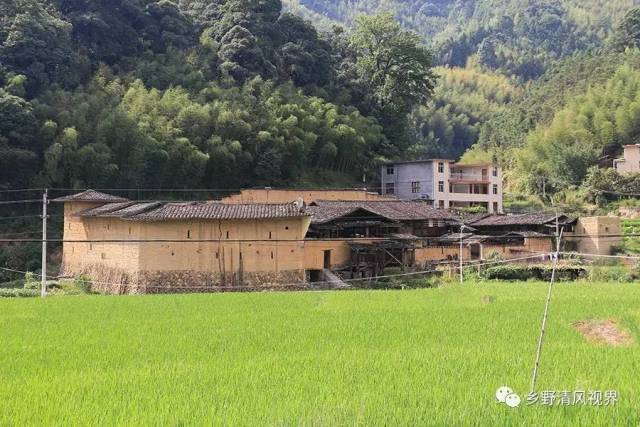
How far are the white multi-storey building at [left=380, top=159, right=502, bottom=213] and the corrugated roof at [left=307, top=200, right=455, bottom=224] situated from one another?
22.8ft

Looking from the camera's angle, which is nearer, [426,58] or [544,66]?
[426,58]

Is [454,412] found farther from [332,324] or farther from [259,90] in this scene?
[259,90]

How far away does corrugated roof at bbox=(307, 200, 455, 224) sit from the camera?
27930 millimetres

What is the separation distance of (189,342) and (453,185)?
3335 centimetres

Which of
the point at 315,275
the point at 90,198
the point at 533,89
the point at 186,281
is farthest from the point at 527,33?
the point at 186,281

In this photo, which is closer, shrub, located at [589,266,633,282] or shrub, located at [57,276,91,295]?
shrub, located at [57,276,91,295]

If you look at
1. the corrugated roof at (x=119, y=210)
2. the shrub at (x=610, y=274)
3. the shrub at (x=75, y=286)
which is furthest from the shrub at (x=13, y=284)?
the shrub at (x=610, y=274)

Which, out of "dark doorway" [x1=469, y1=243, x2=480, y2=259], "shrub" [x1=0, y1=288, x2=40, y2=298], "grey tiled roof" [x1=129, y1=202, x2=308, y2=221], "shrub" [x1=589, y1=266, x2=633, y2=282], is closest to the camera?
"shrub" [x1=0, y1=288, x2=40, y2=298]

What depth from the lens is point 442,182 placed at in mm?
41031

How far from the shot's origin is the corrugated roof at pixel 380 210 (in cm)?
2793

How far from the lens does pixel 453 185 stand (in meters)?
42.7

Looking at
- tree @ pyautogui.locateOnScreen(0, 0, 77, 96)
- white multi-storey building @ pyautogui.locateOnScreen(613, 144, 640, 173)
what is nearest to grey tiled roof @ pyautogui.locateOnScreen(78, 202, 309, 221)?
tree @ pyautogui.locateOnScreen(0, 0, 77, 96)

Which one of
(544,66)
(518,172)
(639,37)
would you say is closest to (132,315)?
(518,172)

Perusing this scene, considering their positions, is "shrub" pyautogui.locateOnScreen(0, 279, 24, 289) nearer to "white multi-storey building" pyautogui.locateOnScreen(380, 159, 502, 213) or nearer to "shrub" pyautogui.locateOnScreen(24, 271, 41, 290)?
"shrub" pyautogui.locateOnScreen(24, 271, 41, 290)
